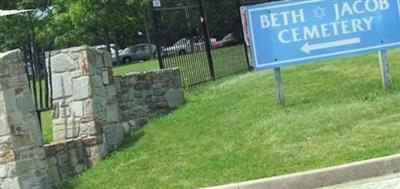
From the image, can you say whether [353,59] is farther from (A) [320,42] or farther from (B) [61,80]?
(B) [61,80]

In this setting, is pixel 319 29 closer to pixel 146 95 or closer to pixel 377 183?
pixel 146 95

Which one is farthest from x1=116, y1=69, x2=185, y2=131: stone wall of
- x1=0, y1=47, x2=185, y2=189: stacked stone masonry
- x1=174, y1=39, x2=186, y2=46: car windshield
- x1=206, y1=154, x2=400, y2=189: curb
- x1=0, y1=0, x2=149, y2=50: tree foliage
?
x1=0, y1=0, x2=149, y2=50: tree foliage

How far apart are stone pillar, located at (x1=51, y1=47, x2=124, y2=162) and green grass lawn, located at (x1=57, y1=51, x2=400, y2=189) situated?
0.39m

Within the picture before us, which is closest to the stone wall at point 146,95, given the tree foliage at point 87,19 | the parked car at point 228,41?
the parked car at point 228,41

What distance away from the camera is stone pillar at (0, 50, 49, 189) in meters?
8.66

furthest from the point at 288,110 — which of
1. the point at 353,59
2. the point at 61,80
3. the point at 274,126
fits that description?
the point at 353,59

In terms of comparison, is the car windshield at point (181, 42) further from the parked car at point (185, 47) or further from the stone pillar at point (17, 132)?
the stone pillar at point (17, 132)

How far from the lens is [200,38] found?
15.8m

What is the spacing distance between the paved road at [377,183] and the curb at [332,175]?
3.9 inches

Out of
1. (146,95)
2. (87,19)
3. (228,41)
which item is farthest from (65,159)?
(87,19)

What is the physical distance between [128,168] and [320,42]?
146 inches

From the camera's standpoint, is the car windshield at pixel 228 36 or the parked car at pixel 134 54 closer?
the car windshield at pixel 228 36

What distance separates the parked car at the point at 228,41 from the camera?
16.9 meters

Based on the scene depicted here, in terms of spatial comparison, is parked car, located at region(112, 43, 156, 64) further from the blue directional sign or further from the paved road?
the paved road
